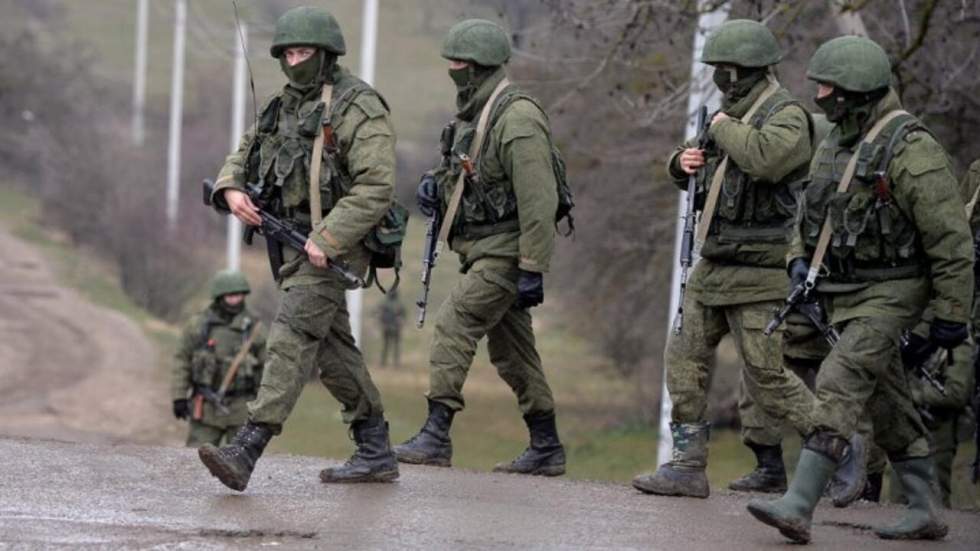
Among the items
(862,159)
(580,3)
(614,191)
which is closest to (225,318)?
(580,3)

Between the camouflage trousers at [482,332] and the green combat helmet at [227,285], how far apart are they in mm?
5583

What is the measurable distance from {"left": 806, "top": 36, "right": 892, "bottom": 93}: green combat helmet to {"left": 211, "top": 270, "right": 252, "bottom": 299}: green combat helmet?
318 inches

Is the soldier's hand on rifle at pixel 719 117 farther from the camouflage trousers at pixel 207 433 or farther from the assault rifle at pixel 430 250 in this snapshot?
the camouflage trousers at pixel 207 433

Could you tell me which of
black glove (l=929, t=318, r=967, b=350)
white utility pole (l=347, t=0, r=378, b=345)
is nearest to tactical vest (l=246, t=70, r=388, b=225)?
black glove (l=929, t=318, r=967, b=350)

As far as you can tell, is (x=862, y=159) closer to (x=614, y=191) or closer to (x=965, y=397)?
(x=965, y=397)

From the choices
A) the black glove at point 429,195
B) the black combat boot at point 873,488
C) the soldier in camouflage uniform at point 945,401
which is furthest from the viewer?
the soldier in camouflage uniform at point 945,401

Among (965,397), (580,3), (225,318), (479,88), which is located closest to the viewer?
(479,88)

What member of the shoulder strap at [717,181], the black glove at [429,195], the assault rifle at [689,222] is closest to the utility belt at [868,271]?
the shoulder strap at [717,181]

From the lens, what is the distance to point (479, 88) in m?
10.2

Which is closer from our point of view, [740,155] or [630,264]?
[740,155]

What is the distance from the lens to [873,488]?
10922mm

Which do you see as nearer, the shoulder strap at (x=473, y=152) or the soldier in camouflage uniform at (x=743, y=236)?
the soldier in camouflage uniform at (x=743, y=236)

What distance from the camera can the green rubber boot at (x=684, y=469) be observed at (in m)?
9.80

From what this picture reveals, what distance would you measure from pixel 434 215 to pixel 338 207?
1.29 m
